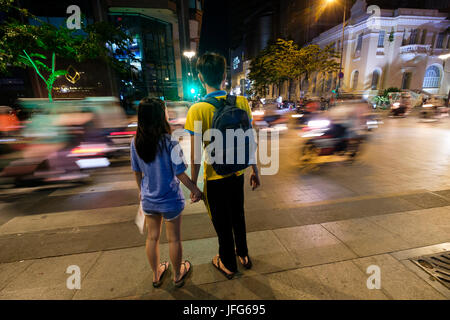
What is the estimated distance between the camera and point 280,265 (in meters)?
2.56

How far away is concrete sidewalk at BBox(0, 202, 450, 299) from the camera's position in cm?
221

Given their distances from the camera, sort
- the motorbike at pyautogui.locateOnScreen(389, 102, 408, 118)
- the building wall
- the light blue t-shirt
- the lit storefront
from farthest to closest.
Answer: the building wall → the lit storefront → the motorbike at pyautogui.locateOnScreen(389, 102, 408, 118) → the light blue t-shirt

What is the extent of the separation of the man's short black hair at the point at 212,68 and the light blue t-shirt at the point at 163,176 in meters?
0.67

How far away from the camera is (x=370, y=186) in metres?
4.86

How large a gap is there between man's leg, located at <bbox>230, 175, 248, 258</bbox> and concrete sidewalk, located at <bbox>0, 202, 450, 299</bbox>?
0.28 m

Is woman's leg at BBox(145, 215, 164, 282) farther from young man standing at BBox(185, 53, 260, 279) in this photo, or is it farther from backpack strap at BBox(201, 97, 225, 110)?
backpack strap at BBox(201, 97, 225, 110)

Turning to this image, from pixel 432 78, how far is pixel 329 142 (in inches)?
1611

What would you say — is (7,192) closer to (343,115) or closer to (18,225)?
(18,225)

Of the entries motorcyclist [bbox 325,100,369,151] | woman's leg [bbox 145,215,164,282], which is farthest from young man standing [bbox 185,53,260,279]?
motorcyclist [bbox 325,100,369,151]

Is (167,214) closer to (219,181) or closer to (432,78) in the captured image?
(219,181)

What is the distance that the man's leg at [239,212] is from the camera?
222cm

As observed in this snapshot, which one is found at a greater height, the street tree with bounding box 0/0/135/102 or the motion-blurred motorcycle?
the street tree with bounding box 0/0/135/102

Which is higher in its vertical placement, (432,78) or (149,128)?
(432,78)

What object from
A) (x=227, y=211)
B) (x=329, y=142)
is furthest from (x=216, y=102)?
(x=329, y=142)
